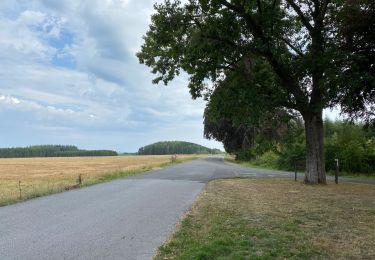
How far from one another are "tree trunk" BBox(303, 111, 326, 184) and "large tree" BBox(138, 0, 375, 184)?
0.16 ft

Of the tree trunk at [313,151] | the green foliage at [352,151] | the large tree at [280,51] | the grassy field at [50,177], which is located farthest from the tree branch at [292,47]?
the grassy field at [50,177]

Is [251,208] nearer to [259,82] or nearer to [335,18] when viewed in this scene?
[259,82]

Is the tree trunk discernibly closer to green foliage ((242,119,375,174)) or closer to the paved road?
green foliage ((242,119,375,174))

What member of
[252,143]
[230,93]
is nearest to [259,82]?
[230,93]

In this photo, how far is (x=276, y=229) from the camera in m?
9.82

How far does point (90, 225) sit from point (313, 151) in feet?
48.3

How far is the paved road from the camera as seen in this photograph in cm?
803

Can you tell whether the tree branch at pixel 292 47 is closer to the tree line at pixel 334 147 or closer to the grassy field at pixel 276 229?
the tree line at pixel 334 147

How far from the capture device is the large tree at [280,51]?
18644 mm

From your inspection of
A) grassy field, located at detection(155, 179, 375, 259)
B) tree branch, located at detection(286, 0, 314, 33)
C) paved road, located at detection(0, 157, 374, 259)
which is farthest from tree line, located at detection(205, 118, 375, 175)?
grassy field, located at detection(155, 179, 375, 259)

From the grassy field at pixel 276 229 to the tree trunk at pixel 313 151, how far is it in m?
6.42

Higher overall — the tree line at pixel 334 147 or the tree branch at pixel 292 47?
the tree branch at pixel 292 47

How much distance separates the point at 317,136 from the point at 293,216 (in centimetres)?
1179

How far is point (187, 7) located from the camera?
2106cm
